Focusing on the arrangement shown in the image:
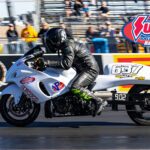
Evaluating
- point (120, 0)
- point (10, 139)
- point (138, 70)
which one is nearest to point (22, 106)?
point (10, 139)

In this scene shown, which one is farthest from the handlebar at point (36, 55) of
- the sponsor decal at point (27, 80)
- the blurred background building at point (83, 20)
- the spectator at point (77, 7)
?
the spectator at point (77, 7)

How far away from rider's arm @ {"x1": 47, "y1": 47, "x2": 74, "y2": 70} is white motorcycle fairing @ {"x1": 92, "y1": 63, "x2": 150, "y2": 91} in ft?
1.82

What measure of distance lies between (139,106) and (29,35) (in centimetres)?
702

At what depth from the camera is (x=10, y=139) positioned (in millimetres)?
6156

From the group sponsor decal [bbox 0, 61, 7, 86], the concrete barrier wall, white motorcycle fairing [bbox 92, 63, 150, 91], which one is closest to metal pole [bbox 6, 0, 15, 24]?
the concrete barrier wall

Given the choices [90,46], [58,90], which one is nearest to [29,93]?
[58,90]

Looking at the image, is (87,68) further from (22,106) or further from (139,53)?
(139,53)

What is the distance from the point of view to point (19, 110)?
6965mm

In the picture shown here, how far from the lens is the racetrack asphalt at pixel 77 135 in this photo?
18.4 ft

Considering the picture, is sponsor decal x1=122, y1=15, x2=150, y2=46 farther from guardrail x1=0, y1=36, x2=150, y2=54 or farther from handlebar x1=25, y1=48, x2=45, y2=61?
handlebar x1=25, y1=48, x2=45, y2=61

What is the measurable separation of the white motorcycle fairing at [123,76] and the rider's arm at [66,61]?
55cm

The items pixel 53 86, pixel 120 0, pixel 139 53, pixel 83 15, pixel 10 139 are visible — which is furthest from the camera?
pixel 120 0

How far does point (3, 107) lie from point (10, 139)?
38.6 inches

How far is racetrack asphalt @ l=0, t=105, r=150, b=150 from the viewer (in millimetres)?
5614
